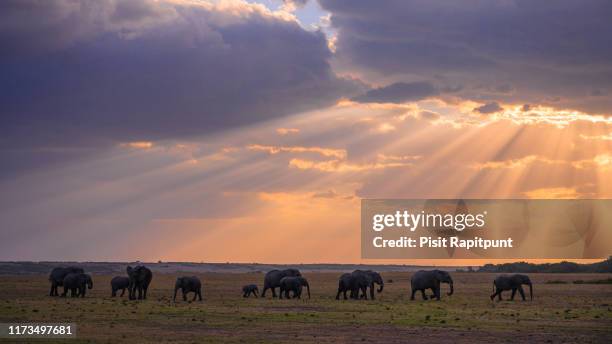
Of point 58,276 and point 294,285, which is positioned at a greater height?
point 58,276

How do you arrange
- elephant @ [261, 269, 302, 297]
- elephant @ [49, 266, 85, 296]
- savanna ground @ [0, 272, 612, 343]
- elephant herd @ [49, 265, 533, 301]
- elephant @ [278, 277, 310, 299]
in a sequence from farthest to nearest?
elephant @ [261, 269, 302, 297] < elephant @ [49, 266, 85, 296] < elephant @ [278, 277, 310, 299] < elephant herd @ [49, 265, 533, 301] < savanna ground @ [0, 272, 612, 343]

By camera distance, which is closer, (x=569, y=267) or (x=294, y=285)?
(x=294, y=285)

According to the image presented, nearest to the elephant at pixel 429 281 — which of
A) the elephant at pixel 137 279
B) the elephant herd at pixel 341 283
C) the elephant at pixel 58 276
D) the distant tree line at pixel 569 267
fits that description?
the elephant herd at pixel 341 283

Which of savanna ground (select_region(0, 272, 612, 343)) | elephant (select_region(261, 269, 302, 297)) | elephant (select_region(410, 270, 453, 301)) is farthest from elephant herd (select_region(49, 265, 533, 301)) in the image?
savanna ground (select_region(0, 272, 612, 343))

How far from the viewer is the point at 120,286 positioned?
63562 millimetres

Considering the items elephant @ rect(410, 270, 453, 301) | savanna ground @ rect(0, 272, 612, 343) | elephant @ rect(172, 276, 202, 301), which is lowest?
savanna ground @ rect(0, 272, 612, 343)

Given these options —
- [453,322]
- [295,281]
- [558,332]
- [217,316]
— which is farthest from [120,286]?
[558,332]

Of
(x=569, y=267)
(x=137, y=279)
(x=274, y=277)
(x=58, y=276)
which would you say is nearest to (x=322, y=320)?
(x=137, y=279)

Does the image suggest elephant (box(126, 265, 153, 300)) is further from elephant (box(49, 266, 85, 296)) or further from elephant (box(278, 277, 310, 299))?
elephant (box(278, 277, 310, 299))

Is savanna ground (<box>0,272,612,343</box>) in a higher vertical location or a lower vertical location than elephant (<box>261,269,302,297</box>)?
lower

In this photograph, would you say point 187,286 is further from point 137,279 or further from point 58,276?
point 58,276

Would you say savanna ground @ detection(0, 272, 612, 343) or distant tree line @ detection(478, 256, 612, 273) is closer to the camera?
savanna ground @ detection(0, 272, 612, 343)

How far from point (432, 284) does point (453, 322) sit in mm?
20671

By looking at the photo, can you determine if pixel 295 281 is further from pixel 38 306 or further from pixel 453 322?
pixel 453 322
